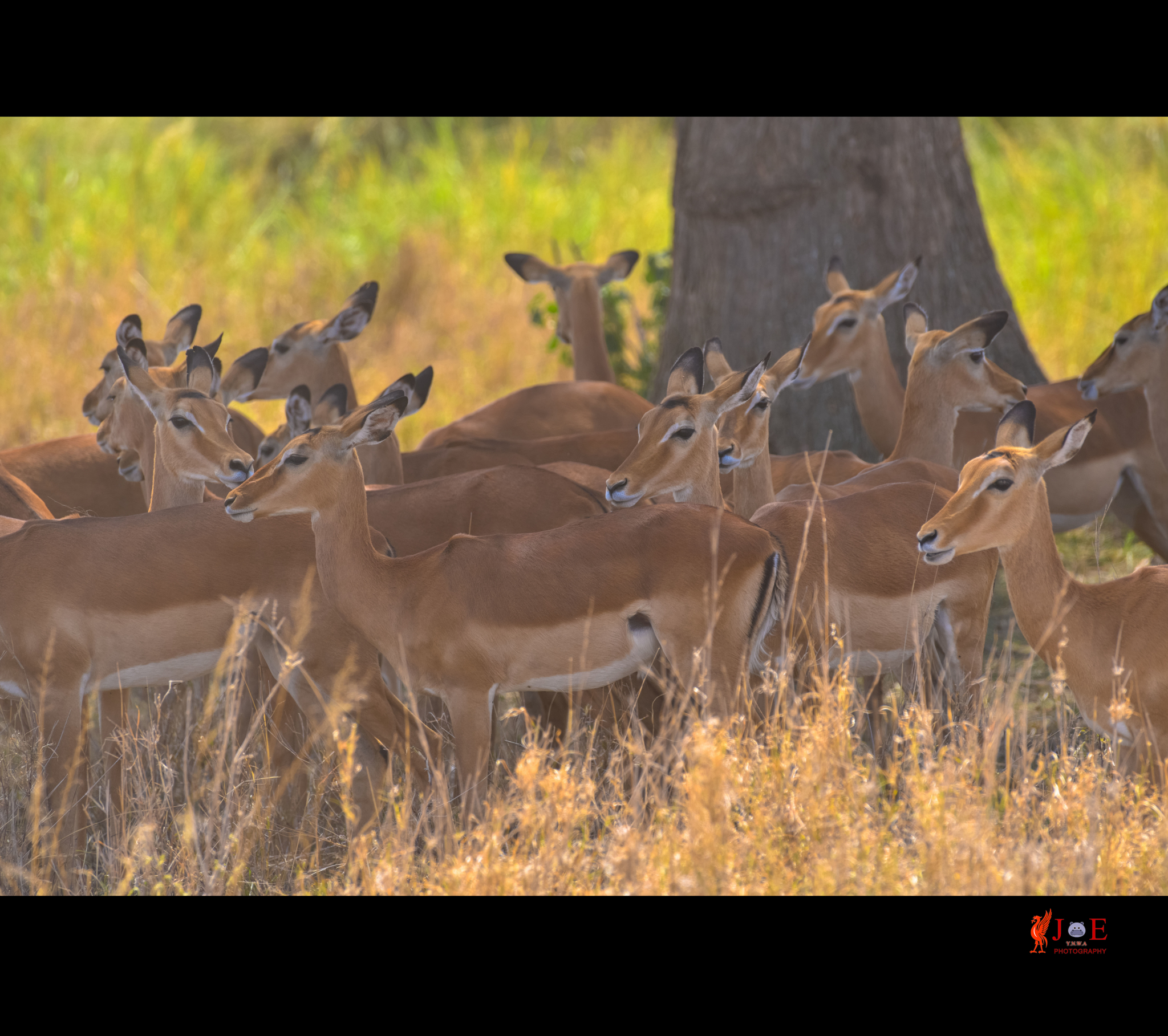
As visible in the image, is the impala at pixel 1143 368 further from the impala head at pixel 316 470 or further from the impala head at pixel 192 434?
the impala head at pixel 192 434

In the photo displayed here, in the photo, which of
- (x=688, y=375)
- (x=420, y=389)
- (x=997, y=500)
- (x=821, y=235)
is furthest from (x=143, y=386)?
(x=821, y=235)

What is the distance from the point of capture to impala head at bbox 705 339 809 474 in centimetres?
553

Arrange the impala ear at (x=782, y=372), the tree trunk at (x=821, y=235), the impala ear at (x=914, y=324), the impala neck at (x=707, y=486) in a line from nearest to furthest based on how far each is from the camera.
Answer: the impala neck at (x=707, y=486) < the impala ear at (x=782, y=372) < the impala ear at (x=914, y=324) < the tree trunk at (x=821, y=235)

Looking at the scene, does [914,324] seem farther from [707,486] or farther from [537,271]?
[537,271]

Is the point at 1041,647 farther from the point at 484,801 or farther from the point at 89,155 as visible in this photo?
the point at 89,155

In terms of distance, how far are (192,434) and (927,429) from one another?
10.0 feet

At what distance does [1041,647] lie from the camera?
4531 mm

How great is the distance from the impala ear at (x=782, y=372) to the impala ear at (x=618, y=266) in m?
3.14

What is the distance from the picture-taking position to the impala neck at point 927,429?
638 cm

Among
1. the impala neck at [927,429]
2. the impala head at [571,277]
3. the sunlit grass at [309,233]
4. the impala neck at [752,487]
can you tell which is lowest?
the impala neck at [752,487]

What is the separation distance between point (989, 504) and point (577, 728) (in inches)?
66.5

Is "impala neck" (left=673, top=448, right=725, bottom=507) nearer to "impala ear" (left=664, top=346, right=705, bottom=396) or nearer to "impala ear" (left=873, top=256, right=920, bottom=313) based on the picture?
"impala ear" (left=664, top=346, right=705, bottom=396)

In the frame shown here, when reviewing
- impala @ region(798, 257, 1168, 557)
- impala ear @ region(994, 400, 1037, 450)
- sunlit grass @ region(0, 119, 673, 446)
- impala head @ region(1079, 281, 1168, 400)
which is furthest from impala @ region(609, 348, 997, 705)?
sunlit grass @ region(0, 119, 673, 446)
